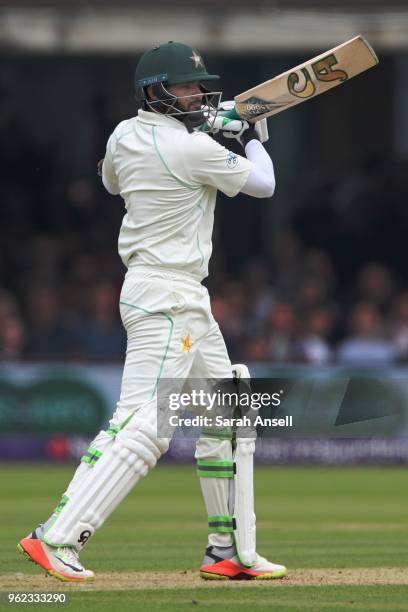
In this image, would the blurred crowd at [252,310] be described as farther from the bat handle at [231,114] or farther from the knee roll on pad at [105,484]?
the knee roll on pad at [105,484]

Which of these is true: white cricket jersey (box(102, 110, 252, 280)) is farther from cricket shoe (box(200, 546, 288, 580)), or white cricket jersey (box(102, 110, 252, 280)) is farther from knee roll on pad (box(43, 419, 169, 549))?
cricket shoe (box(200, 546, 288, 580))

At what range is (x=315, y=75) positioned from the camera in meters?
6.00

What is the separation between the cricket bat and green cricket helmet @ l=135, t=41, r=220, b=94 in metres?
0.25

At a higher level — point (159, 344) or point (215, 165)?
point (215, 165)

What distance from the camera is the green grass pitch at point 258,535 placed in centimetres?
521

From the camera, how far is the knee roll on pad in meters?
5.39

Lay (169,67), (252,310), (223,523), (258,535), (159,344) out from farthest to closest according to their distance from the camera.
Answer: (252,310)
(258,535)
(223,523)
(169,67)
(159,344)

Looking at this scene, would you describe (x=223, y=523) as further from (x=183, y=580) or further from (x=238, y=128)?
(x=238, y=128)

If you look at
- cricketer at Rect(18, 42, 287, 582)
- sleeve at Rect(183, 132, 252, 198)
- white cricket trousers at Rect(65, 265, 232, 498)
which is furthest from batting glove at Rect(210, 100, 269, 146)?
white cricket trousers at Rect(65, 265, 232, 498)

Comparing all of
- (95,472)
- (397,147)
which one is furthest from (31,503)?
(397,147)

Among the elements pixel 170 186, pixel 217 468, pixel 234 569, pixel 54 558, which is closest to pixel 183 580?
pixel 234 569

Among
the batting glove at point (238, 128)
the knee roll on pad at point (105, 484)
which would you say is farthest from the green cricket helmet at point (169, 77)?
the knee roll on pad at point (105, 484)

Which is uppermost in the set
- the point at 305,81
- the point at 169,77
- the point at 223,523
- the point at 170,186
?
the point at 305,81

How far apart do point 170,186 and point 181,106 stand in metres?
0.32
